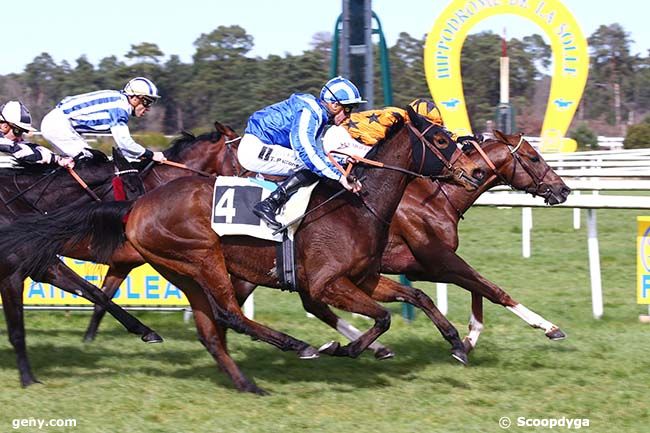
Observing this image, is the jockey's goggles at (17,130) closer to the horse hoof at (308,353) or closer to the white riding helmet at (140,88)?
the white riding helmet at (140,88)

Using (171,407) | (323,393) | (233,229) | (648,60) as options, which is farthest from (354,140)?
(648,60)

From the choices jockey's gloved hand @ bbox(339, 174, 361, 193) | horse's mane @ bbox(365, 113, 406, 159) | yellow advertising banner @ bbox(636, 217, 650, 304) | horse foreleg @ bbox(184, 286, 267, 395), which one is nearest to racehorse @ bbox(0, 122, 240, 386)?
horse foreleg @ bbox(184, 286, 267, 395)

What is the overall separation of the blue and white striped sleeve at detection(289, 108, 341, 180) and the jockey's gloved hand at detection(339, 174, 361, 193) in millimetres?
28

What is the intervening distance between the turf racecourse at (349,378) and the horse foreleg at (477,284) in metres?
0.22

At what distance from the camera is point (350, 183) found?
5.05 m

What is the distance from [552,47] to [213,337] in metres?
15.7

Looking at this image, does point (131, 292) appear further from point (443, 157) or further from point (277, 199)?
point (443, 157)

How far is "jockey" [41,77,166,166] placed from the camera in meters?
6.24

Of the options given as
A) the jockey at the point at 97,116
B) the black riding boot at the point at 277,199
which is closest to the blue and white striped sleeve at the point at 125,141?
the jockey at the point at 97,116

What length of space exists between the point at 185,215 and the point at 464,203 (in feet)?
6.22

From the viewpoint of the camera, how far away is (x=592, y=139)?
3303 cm

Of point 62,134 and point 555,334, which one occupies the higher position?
point 62,134

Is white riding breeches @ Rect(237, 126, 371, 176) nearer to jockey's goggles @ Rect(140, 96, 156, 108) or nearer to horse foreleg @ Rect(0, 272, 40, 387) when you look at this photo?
jockey's goggles @ Rect(140, 96, 156, 108)

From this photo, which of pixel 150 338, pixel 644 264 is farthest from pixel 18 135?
pixel 644 264
